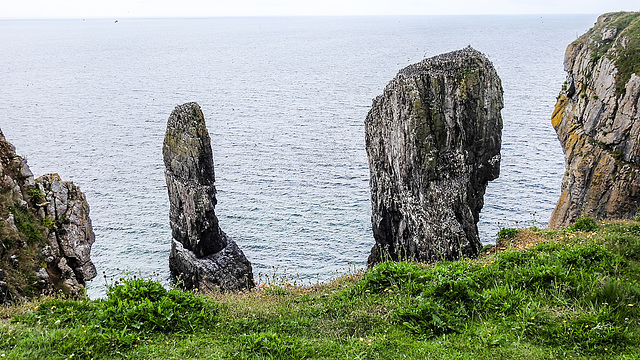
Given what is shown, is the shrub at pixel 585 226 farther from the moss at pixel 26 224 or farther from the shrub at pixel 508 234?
the moss at pixel 26 224

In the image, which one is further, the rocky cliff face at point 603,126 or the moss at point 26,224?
the rocky cliff face at point 603,126

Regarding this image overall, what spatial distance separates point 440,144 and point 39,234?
2409 centimetres

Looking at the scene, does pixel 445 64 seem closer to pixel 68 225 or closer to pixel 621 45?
pixel 621 45

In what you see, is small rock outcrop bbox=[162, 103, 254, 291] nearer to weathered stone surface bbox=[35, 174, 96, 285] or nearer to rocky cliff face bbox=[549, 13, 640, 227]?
weathered stone surface bbox=[35, 174, 96, 285]

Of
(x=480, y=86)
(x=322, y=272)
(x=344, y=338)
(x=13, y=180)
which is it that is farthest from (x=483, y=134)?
(x=13, y=180)

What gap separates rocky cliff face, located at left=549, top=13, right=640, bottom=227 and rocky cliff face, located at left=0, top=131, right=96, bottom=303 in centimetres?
3137

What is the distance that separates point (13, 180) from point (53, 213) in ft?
7.44

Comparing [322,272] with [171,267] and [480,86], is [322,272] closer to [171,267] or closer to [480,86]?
[171,267]

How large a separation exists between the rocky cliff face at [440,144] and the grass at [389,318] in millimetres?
17251

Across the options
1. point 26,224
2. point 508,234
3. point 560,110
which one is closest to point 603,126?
point 560,110

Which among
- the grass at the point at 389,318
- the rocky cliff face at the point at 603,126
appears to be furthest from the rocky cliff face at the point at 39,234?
the rocky cliff face at the point at 603,126

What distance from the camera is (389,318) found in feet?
41.3

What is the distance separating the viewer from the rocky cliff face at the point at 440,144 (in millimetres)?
32281

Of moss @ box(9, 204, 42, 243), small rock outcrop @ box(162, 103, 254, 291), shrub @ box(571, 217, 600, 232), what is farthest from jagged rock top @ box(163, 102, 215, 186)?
shrub @ box(571, 217, 600, 232)
